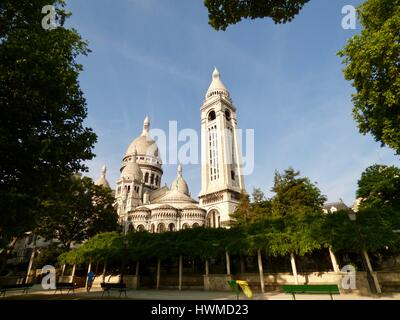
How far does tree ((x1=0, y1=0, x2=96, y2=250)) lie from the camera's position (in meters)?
11.2

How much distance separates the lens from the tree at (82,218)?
3322 centimetres

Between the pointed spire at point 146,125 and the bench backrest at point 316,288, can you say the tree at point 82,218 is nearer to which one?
the bench backrest at point 316,288

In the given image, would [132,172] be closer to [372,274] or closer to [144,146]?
[144,146]

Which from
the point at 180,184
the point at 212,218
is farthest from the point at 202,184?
the point at 180,184

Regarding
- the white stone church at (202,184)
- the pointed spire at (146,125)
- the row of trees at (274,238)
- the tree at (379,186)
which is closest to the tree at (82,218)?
the row of trees at (274,238)

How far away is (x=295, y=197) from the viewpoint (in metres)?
30.7

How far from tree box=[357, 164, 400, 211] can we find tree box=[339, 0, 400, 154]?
52.0 ft

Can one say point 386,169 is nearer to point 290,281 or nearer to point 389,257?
point 389,257

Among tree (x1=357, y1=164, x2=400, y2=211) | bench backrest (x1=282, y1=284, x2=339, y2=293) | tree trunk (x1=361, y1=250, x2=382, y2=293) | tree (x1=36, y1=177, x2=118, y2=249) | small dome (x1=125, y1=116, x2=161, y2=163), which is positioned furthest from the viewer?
small dome (x1=125, y1=116, x2=161, y2=163)

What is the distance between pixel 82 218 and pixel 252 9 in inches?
1374

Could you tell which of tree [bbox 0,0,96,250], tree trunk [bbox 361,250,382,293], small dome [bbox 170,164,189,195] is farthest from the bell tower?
tree [bbox 0,0,96,250]

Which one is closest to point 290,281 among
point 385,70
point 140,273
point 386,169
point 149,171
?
point 140,273

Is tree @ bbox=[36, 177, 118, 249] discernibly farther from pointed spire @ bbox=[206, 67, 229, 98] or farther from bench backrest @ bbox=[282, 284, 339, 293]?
pointed spire @ bbox=[206, 67, 229, 98]

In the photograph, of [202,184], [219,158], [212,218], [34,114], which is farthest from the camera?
[202,184]
